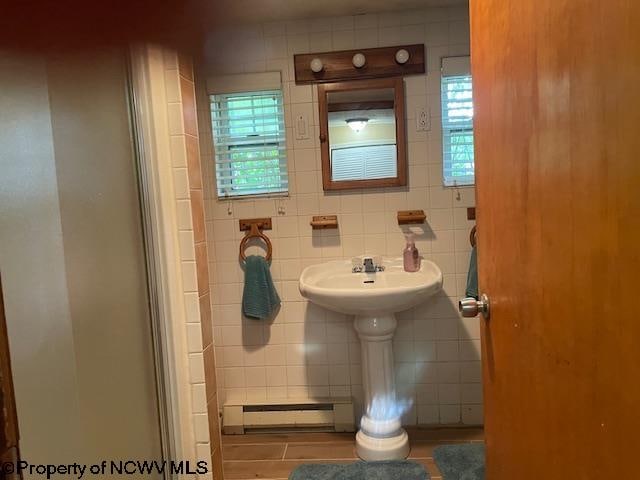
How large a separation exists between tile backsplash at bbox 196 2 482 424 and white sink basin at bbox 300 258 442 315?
16 centimetres

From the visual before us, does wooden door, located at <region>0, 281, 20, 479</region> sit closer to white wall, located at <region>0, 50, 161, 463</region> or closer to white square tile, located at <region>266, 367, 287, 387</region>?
white wall, located at <region>0, 50, 161, 463</region>

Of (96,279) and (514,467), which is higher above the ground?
(96,279)

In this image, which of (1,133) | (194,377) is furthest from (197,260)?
(1,133)

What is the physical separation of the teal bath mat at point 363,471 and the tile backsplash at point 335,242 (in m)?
0.38

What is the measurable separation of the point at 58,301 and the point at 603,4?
1.46 metres

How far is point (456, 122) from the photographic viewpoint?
2.12 meters

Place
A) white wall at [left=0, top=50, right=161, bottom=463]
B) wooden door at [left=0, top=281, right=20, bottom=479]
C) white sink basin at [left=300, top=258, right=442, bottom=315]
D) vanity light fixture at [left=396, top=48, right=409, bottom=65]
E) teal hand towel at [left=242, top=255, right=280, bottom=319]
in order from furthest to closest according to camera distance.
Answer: teal hand towel at [left=242, top=255, right=280, bottom=319] → vanity light fixture at [left=396, top=48, right=409, bottom=65] → white sink basin at [left=300, top=258, right=442, bottom=315] → white wall at [left=0, top=50, right=161, bottom=463] → wooden door at [left=0, top=281, right=20, bottom=479]

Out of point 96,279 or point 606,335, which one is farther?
point 96,279

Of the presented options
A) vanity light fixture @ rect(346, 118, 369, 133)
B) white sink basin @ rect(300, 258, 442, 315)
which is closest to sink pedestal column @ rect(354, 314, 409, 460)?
white sink basin @ rect(300, 258, 442, 315)

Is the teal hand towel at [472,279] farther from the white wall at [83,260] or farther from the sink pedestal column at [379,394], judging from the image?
the white wall at [83,260]

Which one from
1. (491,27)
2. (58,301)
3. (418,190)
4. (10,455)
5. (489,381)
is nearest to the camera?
(10,455)

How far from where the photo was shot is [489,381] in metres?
1.03

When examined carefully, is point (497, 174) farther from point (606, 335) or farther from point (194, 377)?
point (194, 377)

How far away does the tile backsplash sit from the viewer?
211cm
